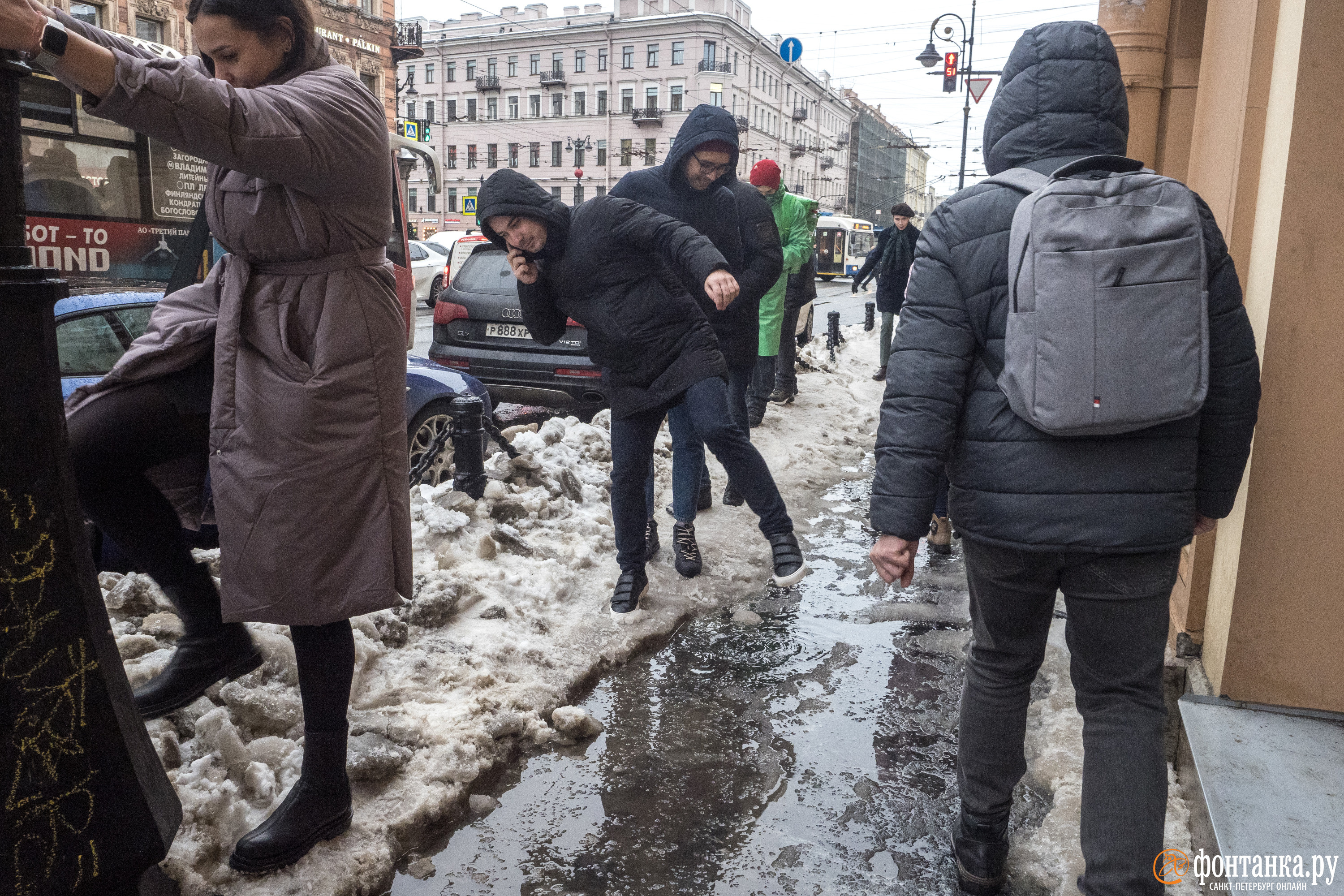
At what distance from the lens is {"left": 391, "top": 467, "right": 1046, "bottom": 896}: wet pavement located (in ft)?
8.41

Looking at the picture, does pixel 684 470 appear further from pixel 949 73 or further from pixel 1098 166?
pixel 949 73

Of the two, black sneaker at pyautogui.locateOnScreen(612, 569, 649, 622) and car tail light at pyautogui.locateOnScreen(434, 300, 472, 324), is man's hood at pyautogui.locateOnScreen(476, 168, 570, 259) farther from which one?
car tail light at pyautogui.locateOnScreen(434, 300, 472, 324)

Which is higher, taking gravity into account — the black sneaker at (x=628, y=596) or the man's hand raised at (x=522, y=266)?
the man's hand raised at (x=522, y=266)

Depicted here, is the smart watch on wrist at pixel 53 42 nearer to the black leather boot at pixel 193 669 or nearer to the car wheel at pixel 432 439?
the black leather boot at pixel 193 669

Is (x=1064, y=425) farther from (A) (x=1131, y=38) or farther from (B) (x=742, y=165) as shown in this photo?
(B) (x=742, y=165)

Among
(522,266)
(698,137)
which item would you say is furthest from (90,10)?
(522,266)

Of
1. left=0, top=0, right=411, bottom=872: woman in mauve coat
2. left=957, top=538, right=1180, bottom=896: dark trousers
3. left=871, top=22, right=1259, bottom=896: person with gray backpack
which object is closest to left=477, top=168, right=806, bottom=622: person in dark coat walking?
left=0, top=0, right=411, bottom=872: woman in mauve coat

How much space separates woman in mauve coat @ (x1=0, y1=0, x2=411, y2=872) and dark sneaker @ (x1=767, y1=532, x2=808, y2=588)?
208cm

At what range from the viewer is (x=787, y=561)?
427 centimetres

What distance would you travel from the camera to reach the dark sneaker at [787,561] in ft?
13.9

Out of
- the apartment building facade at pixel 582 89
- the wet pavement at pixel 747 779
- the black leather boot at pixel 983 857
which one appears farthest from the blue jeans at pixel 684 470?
the apartment building facade at pixel 582 89

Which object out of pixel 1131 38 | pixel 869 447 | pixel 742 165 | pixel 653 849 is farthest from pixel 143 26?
pixel 742 165

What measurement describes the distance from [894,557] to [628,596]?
2153mm

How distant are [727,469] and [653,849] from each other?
1.91 m
